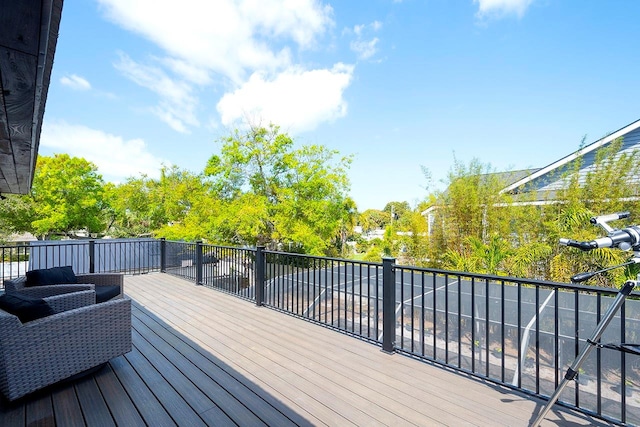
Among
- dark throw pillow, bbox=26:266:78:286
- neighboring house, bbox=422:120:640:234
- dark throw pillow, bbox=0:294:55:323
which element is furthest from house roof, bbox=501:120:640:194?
dark throw pillow, bbox=26:266:78:286

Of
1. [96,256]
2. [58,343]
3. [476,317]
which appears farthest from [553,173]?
[96,256]

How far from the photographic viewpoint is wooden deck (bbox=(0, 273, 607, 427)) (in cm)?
178

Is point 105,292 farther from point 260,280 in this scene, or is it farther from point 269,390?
point 269,390

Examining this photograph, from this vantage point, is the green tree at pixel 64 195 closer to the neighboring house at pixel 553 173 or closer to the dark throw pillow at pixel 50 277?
the dark throw pillow at pixel 50 277

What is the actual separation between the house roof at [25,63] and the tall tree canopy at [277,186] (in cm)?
948

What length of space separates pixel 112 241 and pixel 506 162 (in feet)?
36.5

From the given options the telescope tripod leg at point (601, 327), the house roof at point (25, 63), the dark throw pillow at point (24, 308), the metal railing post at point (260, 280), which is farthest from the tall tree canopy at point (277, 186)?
the telescope tripod leg at point (601, 327)

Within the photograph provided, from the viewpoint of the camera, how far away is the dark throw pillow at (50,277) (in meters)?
3.18

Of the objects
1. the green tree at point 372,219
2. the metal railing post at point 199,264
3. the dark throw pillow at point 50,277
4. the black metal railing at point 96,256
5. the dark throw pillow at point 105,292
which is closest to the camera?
the dark throw pillow at point 50,277

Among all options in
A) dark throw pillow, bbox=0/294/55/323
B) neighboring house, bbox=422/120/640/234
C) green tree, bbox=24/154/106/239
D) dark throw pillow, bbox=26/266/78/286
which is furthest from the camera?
green tree, bbox=24/154/106/239

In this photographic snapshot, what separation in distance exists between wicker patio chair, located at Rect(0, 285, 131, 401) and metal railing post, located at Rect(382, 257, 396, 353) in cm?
227

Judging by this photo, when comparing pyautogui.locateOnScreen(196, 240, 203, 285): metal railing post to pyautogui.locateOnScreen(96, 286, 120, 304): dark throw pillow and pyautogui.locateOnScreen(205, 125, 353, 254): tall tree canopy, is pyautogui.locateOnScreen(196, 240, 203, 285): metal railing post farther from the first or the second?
pyautogui.locateOnScreen(205, 125, 353, 254): tall tree canopy

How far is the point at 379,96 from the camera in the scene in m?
9.95

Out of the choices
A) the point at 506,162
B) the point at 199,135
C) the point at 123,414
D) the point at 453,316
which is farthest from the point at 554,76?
the point at 199,135
